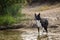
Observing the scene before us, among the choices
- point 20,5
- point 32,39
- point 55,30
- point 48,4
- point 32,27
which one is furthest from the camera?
point 48,4

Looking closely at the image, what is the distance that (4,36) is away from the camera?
14.4 metres

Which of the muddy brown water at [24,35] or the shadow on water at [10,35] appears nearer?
the muddy brown water at [24,35]

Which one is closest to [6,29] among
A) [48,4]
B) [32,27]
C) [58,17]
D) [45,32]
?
[32,27]

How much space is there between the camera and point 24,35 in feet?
47.3

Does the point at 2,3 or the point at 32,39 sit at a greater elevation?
the point at 2,3

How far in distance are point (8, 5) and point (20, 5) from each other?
1.54 m

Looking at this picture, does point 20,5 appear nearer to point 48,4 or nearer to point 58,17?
point 58,17

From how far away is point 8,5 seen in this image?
18.4 meters

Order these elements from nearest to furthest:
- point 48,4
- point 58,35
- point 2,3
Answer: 1. point 58,35
2. point 2,3
3. point 48,4

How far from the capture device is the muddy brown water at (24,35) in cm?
1341

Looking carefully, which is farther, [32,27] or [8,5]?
[8,5]

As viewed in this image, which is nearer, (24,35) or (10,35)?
(24,35)

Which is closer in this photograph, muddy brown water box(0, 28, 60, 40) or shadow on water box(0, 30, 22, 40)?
muddy brown water box(0, 28, 60, 40)

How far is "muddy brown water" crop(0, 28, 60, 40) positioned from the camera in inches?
528
